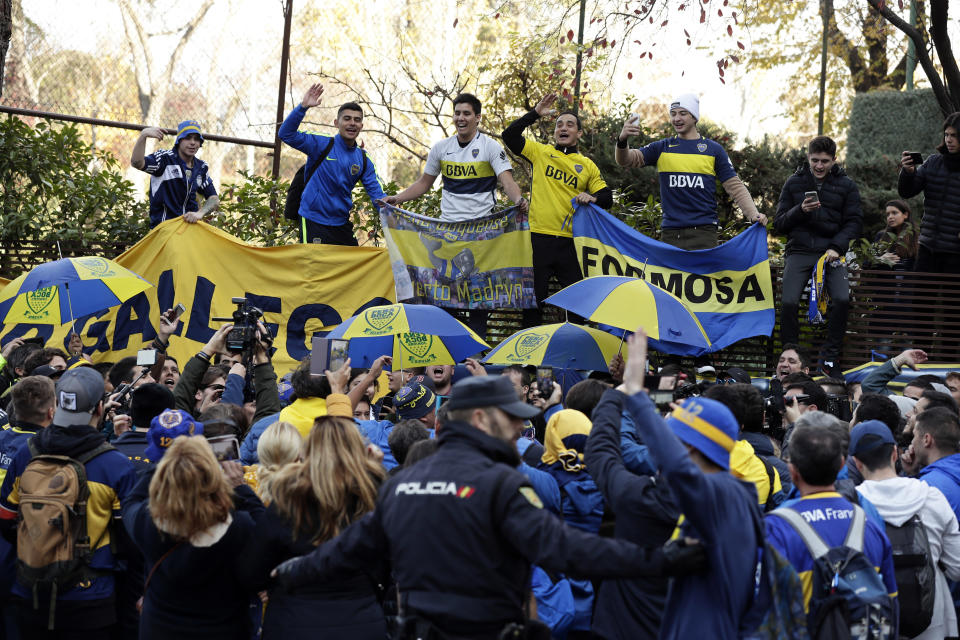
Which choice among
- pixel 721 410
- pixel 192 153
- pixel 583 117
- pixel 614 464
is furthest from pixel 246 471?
pixel 583 117

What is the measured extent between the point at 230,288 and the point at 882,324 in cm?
676

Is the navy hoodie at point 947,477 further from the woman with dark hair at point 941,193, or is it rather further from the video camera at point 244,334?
the woman with dark hair at point 941,193

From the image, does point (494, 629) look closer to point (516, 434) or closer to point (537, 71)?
point (516, 434)

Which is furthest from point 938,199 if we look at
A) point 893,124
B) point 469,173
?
point 893,124

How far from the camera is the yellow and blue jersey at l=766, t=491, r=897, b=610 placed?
4.13 metres

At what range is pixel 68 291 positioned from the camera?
9.35m

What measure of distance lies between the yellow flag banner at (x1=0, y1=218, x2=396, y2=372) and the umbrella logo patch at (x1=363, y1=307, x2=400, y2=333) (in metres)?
2.83

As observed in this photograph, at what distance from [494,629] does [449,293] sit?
290 inches

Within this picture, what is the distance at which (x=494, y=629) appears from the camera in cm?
363

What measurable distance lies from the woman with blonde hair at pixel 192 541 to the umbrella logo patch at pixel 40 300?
17.5ft

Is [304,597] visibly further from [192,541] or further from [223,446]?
[223,446]

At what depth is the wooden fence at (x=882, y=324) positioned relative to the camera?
11.2m

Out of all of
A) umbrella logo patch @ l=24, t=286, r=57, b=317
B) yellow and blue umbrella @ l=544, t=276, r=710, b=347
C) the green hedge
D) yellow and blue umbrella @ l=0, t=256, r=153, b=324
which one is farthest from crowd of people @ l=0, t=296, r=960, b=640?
the green hedge

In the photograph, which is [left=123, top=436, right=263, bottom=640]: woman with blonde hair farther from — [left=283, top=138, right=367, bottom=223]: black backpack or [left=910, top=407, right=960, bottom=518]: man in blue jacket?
[left=283, top=138, right=367, bottom=223]: black backpack
